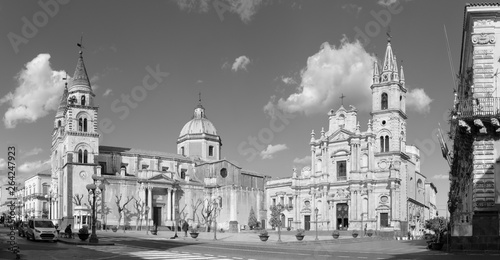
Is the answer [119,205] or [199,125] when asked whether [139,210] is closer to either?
[119,205]

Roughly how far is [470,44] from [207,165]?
67077 mm

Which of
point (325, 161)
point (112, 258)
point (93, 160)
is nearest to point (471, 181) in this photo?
point (112, 258)

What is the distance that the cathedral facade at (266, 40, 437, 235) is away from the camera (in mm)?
77812

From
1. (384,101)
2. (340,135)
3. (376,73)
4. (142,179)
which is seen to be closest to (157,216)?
(142,179)

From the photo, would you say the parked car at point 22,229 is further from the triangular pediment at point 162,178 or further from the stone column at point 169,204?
the stone column at point 169,204

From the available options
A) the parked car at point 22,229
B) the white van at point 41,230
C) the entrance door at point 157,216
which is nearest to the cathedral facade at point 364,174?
the entrance door at point 157,216

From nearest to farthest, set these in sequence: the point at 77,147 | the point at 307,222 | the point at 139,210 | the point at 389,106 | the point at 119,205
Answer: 1. the point at 77,147
2. the point at 119,205
3. the point at 139,210
4. the point at 389,106
5. the point at 307,222

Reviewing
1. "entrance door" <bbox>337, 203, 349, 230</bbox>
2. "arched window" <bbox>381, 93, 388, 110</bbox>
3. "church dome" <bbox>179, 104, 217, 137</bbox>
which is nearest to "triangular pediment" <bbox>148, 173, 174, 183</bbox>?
"church dome" <bbox>179, 104, 217, 137</bbox>

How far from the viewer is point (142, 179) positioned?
273ft

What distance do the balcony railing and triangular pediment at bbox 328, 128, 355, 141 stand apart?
52.0 meters

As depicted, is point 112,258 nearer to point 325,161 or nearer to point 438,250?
point 438,250

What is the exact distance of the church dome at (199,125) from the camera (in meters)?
102

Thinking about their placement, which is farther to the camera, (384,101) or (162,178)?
(162,178)

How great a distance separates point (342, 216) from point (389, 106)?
1757cm
